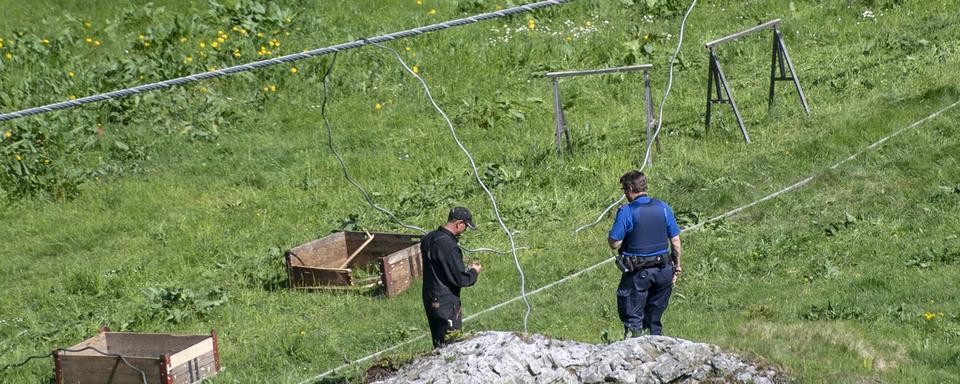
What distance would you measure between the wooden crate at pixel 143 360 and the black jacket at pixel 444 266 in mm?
2309

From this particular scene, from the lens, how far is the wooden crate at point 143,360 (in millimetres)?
10906

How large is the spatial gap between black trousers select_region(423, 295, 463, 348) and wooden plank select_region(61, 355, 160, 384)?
8.08 feet

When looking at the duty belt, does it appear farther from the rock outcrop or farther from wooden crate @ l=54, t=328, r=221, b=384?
wooden crate @ l=54, t=328, r=221, b=384

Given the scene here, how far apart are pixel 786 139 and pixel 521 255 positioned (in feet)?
14.0

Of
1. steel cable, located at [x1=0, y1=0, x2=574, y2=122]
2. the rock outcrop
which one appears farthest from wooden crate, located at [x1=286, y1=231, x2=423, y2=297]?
the rock outcrop

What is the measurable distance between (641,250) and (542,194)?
572 centimetres

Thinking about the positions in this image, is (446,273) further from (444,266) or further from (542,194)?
(542,194)

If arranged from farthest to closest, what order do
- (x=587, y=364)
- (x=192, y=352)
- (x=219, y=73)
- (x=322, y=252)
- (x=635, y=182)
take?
(x=322, y=252) < (x=192, y=352) < (x=635, y=182) < (x=219, y=73) < (x=587, y=364)

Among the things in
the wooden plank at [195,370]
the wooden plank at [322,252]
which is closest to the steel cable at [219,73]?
the wooden plank at [195,370]

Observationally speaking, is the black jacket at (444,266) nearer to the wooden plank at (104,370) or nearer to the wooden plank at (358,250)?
the wooden plank at (104,370)

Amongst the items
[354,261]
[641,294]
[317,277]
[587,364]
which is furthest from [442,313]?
[354,261]

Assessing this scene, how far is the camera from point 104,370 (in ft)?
36.4

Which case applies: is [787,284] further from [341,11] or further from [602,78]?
[341,11]

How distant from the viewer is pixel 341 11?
22.0 meters
